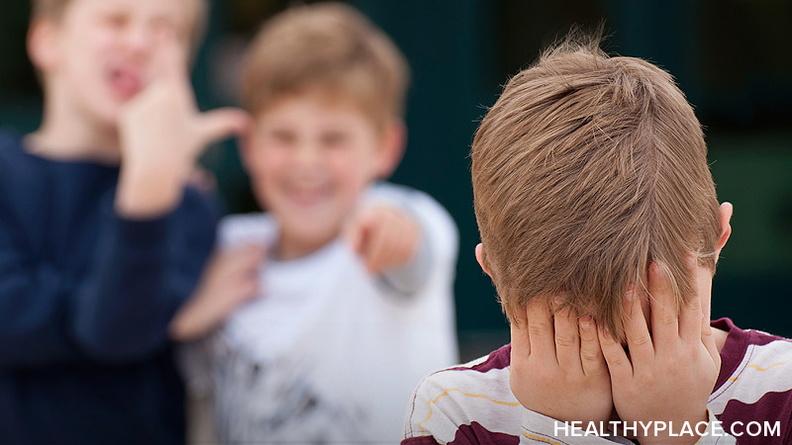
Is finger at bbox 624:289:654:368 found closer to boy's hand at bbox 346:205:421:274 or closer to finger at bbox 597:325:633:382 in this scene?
finger at bbox 597:325:633:382

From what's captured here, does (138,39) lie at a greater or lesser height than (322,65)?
greater

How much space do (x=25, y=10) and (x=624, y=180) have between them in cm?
559

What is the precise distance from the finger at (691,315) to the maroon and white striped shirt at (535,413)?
0.11 m

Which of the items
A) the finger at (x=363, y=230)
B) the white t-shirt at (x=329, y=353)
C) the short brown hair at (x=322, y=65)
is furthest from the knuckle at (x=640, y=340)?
the short brown hair at (x=322, y=65)

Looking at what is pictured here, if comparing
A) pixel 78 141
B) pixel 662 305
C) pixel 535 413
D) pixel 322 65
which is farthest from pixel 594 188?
pixel 78 141

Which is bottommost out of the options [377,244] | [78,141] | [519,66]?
[519,66]

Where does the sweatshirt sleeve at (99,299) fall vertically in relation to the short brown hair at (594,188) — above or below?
below

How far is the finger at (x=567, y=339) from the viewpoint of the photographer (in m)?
1.28

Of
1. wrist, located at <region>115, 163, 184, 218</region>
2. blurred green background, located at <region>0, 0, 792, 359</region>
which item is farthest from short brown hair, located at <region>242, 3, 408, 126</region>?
blurred green background, located at <region>0, 0, 792, 359</region>

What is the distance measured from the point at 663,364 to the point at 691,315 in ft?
0.23

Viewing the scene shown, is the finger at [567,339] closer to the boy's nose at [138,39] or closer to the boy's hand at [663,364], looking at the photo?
the boy's hand at [663,364]

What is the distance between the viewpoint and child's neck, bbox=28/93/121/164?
260 cm

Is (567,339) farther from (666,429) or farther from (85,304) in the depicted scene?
(85,304)

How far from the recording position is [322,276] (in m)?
2.56
